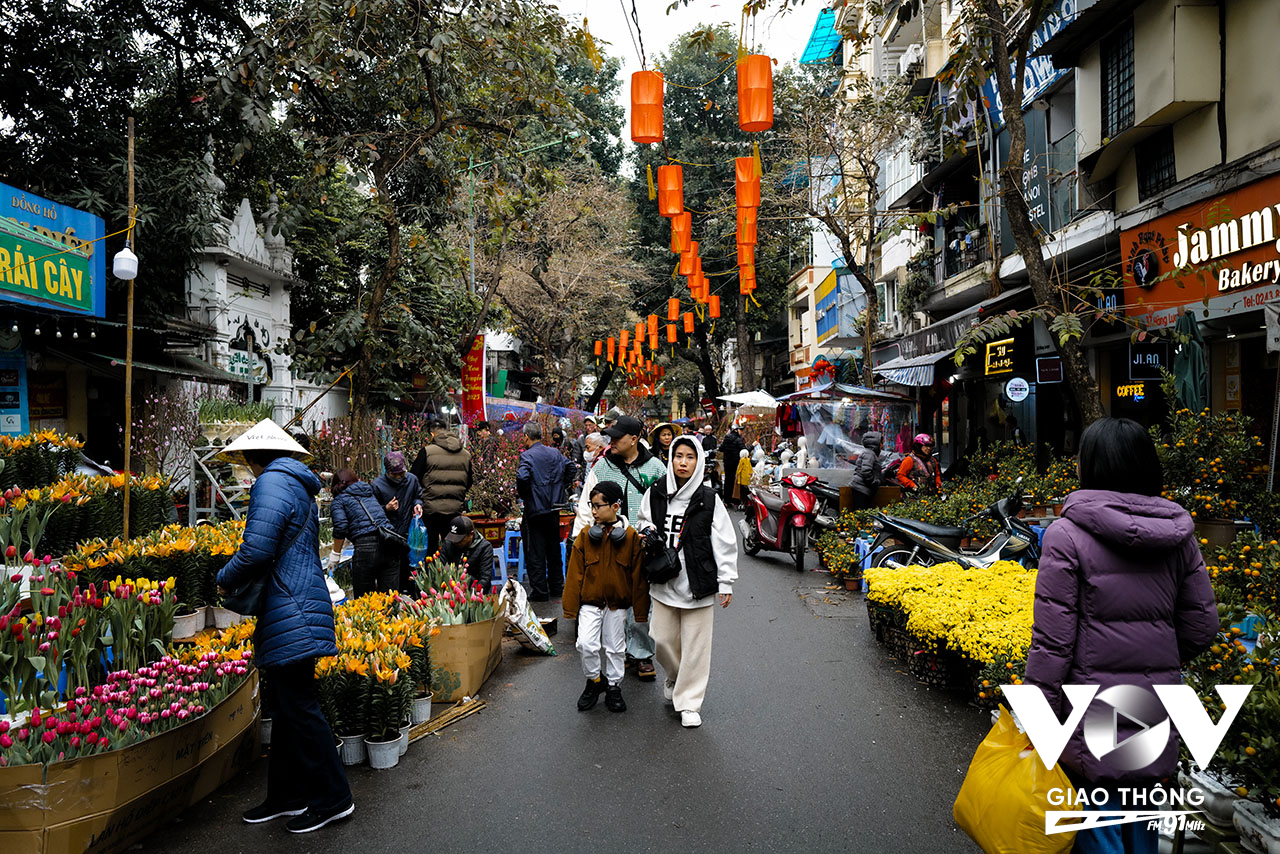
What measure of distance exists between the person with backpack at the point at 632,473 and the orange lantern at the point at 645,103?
11.7ft

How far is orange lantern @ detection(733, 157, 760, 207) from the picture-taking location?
34.1 feet

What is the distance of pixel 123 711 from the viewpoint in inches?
143

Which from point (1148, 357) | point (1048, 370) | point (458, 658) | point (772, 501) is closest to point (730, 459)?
point (1048, 370)

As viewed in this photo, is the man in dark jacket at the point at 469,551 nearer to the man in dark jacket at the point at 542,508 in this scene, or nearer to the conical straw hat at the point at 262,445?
the man in dark jacket at the point at 542,508

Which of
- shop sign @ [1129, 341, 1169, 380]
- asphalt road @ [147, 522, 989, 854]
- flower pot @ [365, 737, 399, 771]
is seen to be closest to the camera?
asphalt road @ [147, 522, 989, 854]

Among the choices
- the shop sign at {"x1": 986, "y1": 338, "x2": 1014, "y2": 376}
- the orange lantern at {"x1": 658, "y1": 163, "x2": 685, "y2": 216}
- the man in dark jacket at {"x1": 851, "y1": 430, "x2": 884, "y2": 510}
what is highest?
the orange lantern at {"x1": 658, "y1": 163, "x2": 685, "y2": 216}

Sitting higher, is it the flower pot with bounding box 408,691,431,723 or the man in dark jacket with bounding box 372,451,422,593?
the man in dark jacket with bounding box 372,451,422,593

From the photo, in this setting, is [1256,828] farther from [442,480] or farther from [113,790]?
[442,480]

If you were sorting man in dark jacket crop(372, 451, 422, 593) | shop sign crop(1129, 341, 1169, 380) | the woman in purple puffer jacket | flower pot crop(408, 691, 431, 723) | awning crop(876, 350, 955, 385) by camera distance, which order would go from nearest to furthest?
the woman in purple puffer jacket, flower pot crop(408, 691, 431, 723), man in dark jacket crop(372, 451, 422, 593), shop sign crop(1129, 341, 1169, 380), awning crop(876, 350, 955, 385)

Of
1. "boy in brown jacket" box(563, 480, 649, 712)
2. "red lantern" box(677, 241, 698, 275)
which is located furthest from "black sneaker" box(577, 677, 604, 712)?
"red lantern" box(677, 241, 698, 275)

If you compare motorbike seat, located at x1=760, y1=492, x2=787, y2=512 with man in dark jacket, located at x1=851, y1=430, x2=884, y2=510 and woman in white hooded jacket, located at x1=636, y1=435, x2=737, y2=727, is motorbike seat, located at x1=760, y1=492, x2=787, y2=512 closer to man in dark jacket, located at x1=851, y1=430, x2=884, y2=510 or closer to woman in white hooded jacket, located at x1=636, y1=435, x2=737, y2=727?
man in dark jacket, located at x1=851, y1=430, x2=884, y2=510

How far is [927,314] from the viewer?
2253 centimetres

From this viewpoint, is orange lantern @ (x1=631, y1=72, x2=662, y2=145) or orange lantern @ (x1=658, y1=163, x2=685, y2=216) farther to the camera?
orange lantern @ (x1=658, y1=163, x2=685, y2=216)

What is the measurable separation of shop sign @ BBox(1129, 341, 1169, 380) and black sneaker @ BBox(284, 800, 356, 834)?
11.3 metres
